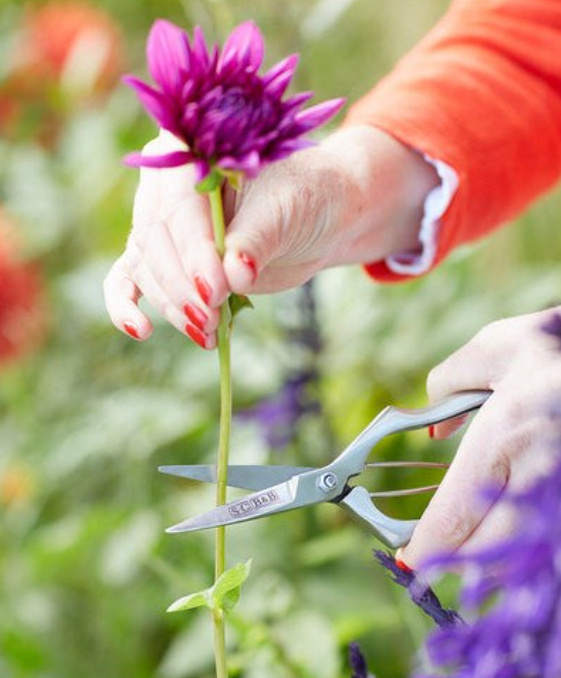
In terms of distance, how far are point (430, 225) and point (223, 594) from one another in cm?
20

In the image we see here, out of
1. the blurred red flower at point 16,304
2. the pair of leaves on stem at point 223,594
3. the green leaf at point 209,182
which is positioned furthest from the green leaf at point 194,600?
the blurred red flower at point 16,304

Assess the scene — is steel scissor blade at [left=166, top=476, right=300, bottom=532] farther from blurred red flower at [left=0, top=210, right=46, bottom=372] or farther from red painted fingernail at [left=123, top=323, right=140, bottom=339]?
blurred red flower at [left=0, top=210, right=46, bottom=372]

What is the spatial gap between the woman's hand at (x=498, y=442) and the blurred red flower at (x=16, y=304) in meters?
0.73

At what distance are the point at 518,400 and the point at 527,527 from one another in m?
0.09

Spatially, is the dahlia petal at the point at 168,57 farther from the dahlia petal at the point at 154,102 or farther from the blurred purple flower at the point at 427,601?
the blurred purple flower at the point at 427,601

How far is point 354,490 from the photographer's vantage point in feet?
1.10

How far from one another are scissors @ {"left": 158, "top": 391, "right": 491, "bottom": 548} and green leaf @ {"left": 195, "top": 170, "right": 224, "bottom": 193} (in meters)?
0.07

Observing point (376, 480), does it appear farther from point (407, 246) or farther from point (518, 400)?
point (518, 400)

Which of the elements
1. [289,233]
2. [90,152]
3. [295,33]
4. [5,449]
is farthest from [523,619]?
[90,152]

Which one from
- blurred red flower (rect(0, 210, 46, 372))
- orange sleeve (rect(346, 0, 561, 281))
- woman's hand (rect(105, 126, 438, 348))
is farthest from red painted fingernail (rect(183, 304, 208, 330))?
blurred red flower (rect(0, 210, 46, 372))

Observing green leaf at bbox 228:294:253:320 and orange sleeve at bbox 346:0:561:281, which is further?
orange sleeve at bbox 346:0:561:281

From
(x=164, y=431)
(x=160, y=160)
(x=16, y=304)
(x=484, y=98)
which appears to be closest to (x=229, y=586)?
(x=160, y=160)

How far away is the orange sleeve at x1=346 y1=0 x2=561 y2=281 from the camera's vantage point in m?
0.48

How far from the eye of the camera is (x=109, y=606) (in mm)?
824
